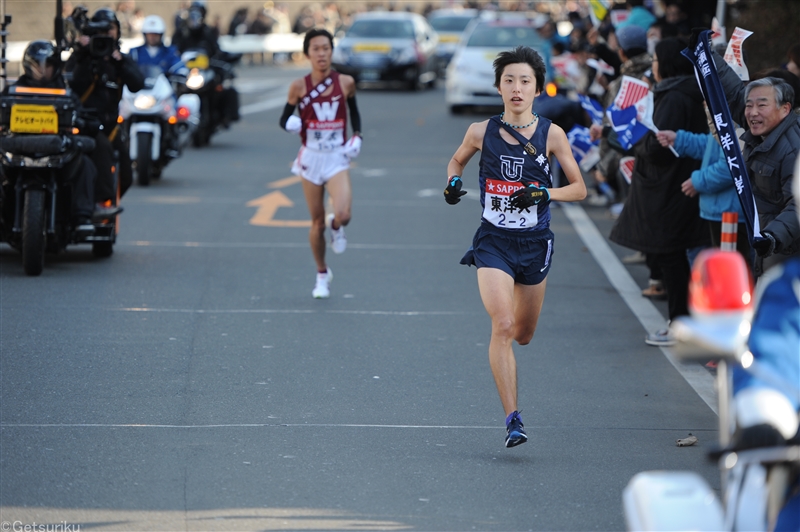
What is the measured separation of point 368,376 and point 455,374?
1.75ft

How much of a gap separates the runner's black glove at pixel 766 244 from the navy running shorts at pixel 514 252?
1294 millimetres

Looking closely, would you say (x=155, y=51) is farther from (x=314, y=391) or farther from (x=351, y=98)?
(x=314, y=391)

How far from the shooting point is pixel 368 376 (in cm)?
739

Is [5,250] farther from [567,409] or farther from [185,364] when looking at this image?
[567,409]

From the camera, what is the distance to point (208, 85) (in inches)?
773

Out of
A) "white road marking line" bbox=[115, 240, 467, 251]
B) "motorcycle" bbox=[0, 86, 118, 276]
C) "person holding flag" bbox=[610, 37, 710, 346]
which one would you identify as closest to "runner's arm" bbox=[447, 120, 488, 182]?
"person holding flag" bbox=[610, 37, 710, 346]

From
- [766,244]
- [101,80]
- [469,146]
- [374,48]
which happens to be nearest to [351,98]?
[101,80]

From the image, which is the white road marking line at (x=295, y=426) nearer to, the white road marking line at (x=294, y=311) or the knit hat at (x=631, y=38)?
the white road marking line at (x=294, y=311)

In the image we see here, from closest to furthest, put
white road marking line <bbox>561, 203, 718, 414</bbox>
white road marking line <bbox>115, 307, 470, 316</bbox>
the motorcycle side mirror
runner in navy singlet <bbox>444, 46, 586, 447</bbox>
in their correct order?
the motorcycle side mirror
runner in navy singlet <bbox>444, 46, 586, 447</bbox>
white road marking line <bbox>561, 203, 718, 414</bbox>
white road marking line <bbox>115, 307, 470, 316</bbox>

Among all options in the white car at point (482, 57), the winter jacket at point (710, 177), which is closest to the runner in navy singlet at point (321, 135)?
the winter jacket at point (710, 177)

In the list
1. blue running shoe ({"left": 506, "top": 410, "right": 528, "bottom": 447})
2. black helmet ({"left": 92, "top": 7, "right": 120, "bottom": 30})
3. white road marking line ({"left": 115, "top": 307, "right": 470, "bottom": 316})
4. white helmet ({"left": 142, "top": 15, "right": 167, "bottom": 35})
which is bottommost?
white road marking line ({"left": 115, "top": 307, "right": 470, "bottom": 316})

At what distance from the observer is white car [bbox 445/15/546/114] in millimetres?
24391

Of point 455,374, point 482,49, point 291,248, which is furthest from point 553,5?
point 455,374

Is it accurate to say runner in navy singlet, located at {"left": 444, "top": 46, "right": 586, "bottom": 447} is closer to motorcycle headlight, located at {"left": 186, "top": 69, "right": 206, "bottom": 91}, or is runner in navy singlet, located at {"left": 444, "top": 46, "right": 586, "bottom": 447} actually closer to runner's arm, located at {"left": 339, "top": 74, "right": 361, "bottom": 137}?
runner's arm, located at {"left": 339, "top": 74, "right": 361, "bottom": 137}
